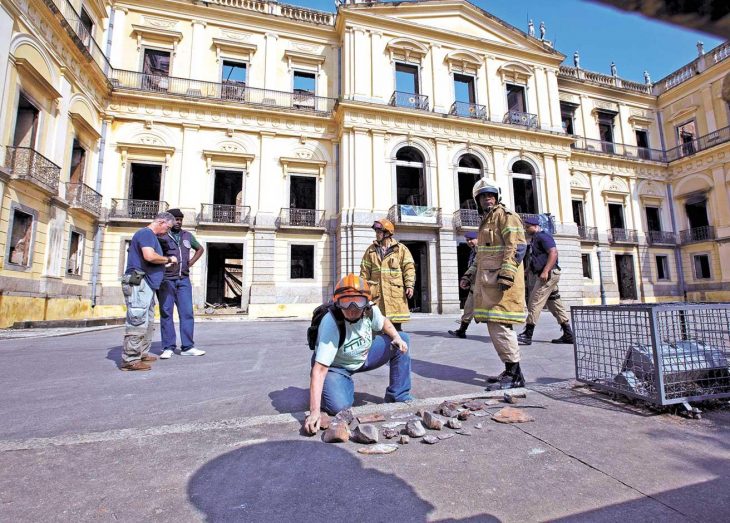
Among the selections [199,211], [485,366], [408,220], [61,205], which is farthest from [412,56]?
[485,366]

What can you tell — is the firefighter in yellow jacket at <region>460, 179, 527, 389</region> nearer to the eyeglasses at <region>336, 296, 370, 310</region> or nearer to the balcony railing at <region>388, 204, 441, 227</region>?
the eyeglasses at <region>336, 296, 370, 310</region>

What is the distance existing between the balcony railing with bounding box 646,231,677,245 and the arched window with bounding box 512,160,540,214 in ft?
28.2

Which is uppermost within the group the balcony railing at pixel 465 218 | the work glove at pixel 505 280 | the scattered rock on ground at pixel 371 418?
the balcony railing at pixel 465 218

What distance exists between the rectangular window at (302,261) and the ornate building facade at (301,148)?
0.10m

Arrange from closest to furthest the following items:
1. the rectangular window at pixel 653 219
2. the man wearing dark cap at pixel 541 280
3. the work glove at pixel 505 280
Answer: the work glove at pixel 505 280 → the man wearing dark cap at pixel 541 280 → the rectangular window at pixel 653 219

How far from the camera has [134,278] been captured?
3963mm

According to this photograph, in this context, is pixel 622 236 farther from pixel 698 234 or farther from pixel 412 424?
pixel 412 424

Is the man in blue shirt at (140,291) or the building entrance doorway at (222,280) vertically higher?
the building entrance doorway at (222,280)

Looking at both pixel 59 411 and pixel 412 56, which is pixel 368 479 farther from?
pixel 412 56

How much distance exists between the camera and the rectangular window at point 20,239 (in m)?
10.2

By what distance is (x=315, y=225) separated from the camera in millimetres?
16484

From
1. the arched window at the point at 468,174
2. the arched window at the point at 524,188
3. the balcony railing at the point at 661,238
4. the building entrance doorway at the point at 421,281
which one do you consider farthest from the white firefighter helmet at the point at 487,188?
the balcony railing at the point at 661,238

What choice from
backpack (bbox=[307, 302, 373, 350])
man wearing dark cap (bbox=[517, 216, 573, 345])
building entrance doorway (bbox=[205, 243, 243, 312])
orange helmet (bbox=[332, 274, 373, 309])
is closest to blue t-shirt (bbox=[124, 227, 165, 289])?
backpack (bbox=[307, 302, 373, 350])

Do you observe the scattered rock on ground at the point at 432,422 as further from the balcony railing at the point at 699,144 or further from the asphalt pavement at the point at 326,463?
the balcony railing at the point at 699,144
